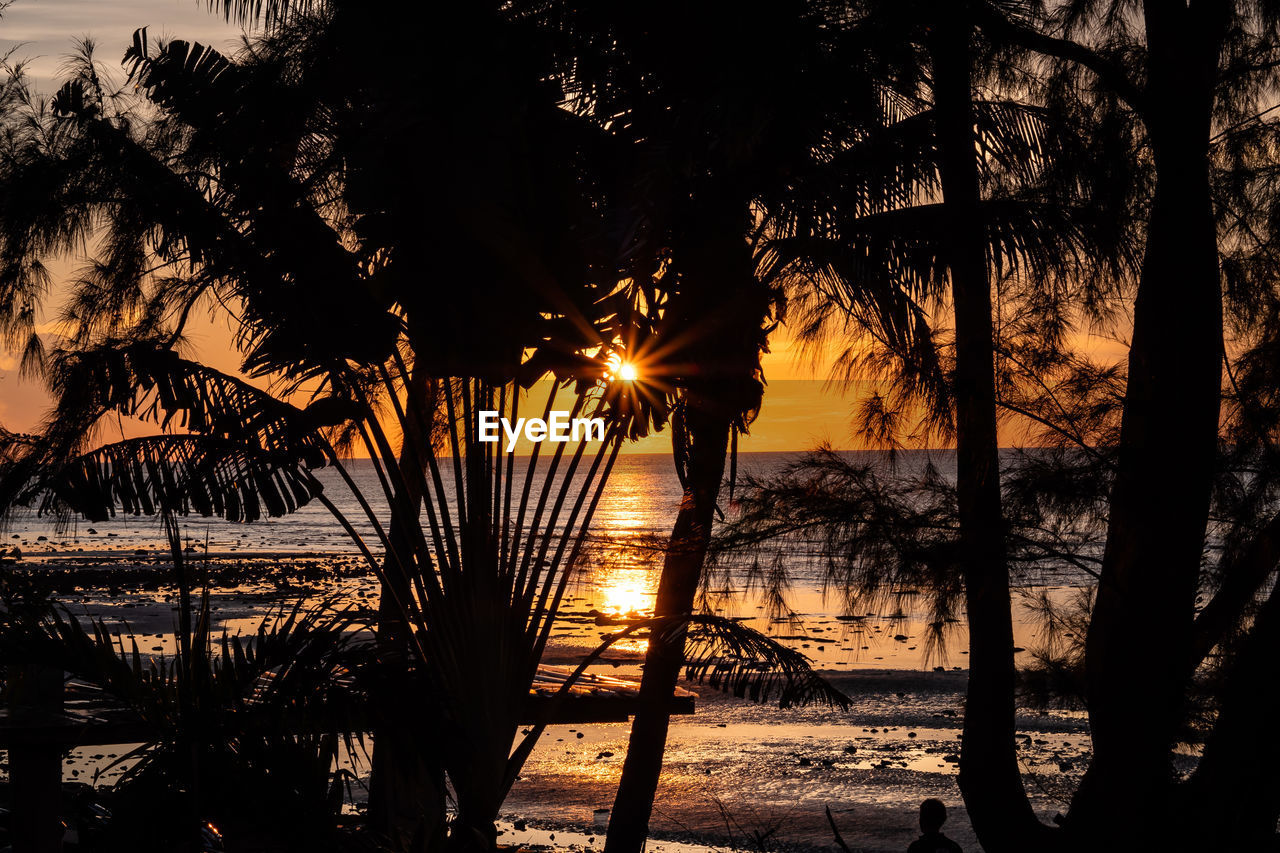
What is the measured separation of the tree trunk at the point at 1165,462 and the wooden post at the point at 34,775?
5.49m

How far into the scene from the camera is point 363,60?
5566mm

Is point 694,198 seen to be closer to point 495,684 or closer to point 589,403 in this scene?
point 589,403

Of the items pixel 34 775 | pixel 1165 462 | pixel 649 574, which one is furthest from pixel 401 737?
pixel 649 574

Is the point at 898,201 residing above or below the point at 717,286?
above

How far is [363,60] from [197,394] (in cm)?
204

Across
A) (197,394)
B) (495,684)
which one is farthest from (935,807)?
(197,394)

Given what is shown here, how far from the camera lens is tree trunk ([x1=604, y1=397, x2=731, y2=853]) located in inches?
303

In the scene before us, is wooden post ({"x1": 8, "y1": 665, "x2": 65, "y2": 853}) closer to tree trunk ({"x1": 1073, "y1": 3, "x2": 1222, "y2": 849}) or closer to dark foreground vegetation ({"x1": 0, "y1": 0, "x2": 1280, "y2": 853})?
dark foreground vegetation ({"x1": 0, "y1": 0, "x2": 1280, "y2": 853})

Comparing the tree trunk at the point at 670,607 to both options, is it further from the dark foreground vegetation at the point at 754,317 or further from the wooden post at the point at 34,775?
the wooden post at the point at 34,775

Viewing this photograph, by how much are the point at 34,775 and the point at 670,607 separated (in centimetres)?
440

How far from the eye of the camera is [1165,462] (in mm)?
6469

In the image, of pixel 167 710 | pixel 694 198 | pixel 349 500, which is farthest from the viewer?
pixel 349 500

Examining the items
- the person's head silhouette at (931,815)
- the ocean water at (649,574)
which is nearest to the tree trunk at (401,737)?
the ocean water at (649,574)

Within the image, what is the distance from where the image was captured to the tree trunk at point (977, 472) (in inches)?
251
